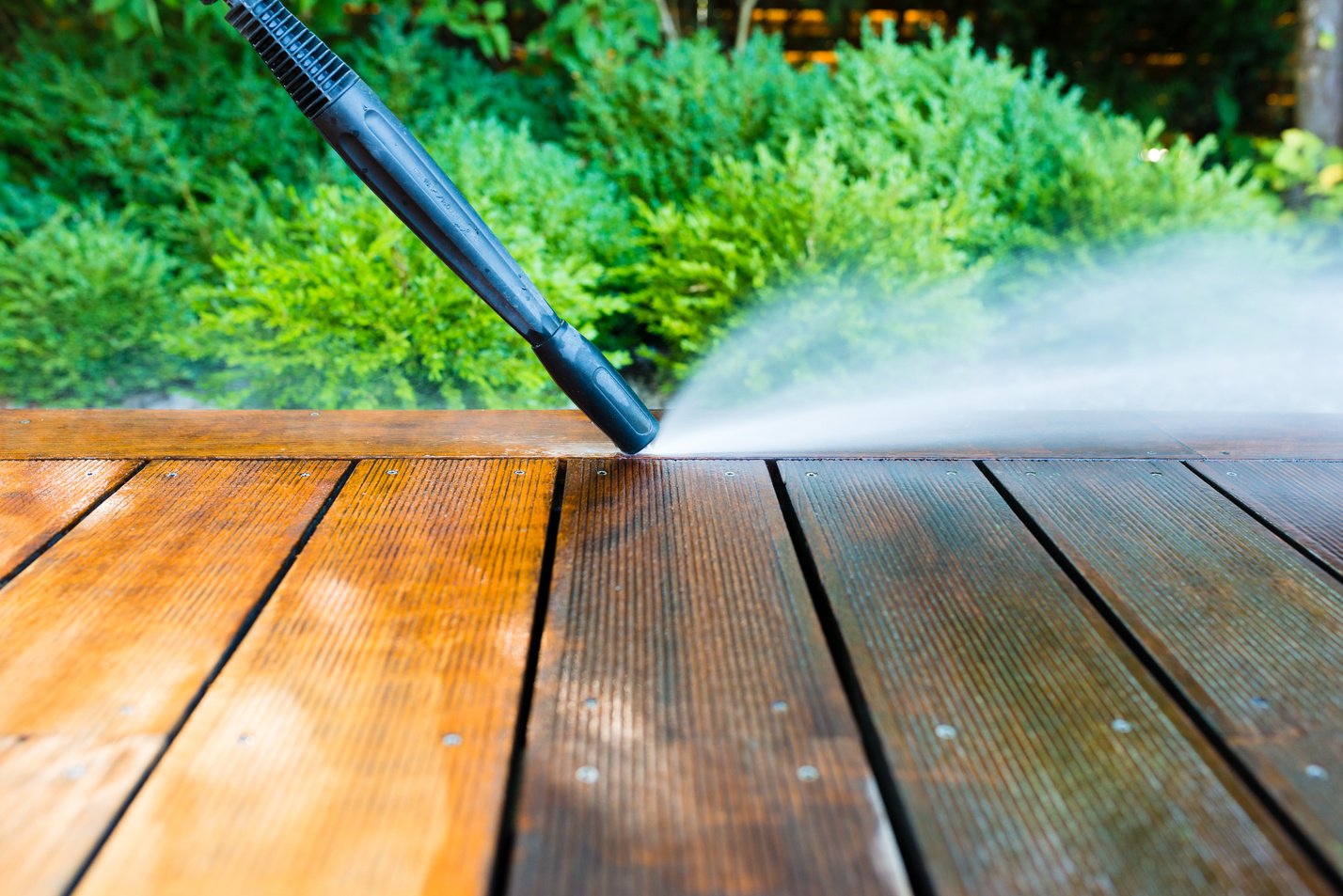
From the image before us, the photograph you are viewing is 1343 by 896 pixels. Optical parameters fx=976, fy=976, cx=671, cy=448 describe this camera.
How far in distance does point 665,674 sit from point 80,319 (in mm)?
2362

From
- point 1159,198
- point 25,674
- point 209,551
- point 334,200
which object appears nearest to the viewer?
point 25,674

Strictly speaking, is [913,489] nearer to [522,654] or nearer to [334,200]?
[522,654]

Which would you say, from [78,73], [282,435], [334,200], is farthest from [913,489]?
[78,73]

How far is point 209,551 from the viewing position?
2.77ft

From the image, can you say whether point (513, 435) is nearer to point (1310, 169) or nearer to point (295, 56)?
point (295, 56)

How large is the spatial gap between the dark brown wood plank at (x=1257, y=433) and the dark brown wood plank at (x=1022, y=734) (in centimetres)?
39

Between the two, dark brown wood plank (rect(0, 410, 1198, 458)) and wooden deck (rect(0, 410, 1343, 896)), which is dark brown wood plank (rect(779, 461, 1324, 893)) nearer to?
wooden deck (rect(0, 410, 1343, 896))

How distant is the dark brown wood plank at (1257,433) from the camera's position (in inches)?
43.8

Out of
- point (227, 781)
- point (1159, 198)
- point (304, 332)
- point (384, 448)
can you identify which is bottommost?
point (1159, 198)

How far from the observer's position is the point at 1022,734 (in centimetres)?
61

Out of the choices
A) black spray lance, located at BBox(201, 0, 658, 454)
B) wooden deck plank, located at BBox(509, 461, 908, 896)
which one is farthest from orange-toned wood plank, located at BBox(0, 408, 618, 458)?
wooden deck plank, located at BBox(509, 461, 908, 896)

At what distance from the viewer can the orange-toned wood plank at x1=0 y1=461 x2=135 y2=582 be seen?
2.85 feet

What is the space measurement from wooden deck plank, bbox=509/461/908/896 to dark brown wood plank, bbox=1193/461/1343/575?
18.8 inches

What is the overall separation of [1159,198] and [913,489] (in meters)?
1.92
